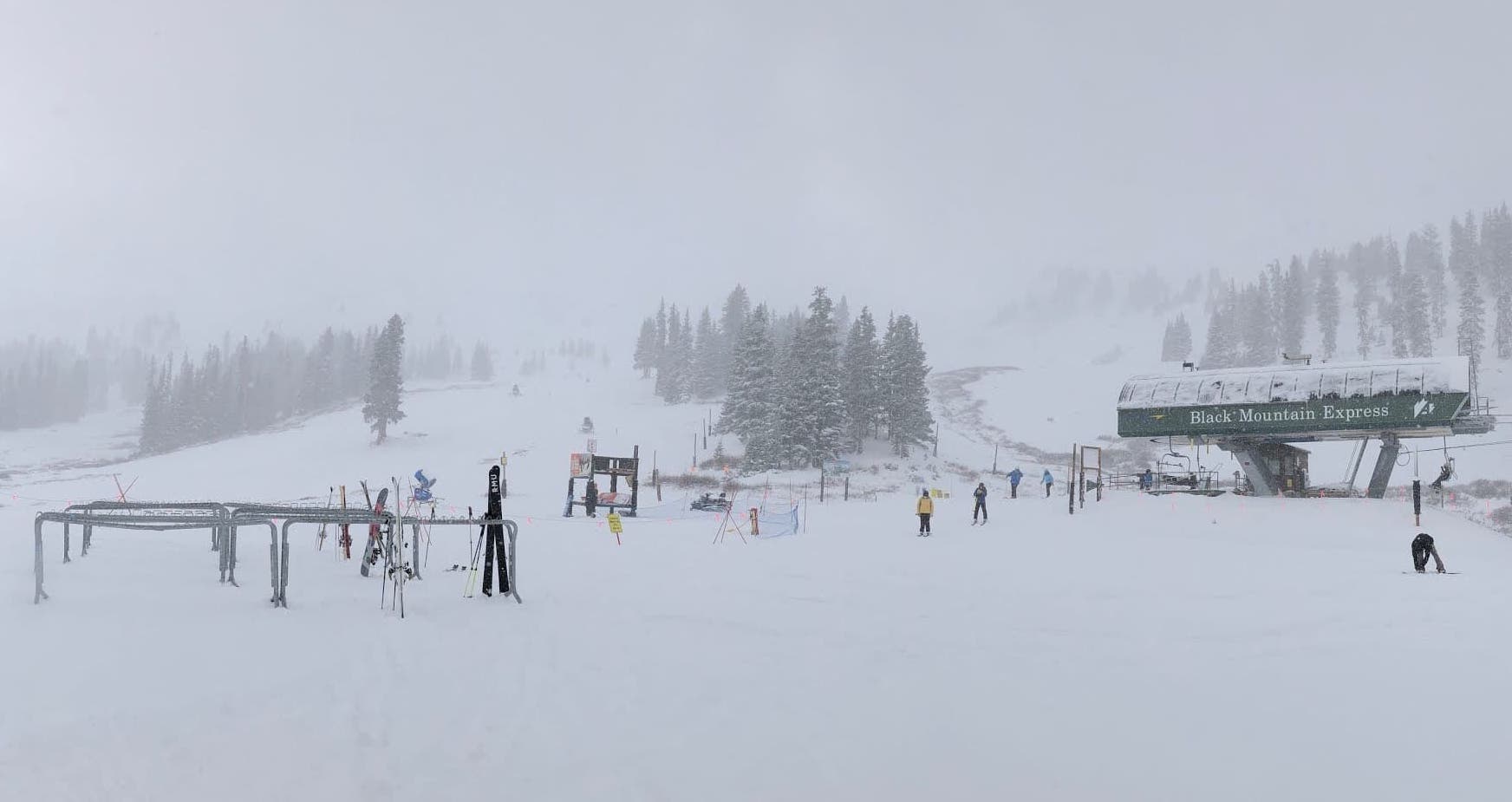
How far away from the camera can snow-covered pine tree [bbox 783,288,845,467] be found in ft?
194

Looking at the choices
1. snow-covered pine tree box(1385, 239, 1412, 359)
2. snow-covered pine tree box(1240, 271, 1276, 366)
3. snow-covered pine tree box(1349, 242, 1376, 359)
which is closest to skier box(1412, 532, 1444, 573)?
snow-covered pine tree box(1385, 239, 1412, 359)

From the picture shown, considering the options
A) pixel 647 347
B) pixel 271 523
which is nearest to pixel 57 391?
pixel 647 347

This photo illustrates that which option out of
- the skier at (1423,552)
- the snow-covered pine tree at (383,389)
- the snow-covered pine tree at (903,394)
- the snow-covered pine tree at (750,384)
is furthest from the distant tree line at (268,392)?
the skier at (1423,552)

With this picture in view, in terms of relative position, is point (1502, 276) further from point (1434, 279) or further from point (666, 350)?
point (666, 350)

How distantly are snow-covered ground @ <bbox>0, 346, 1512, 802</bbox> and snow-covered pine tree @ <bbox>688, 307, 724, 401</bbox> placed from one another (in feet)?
251

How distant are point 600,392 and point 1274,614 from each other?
335 feet

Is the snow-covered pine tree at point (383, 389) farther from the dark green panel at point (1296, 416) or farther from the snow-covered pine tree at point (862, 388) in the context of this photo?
the dark green panel at point (1296, 416)

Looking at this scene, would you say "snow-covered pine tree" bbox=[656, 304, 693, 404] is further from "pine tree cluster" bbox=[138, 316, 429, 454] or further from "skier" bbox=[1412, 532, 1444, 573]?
"skier" bbox=[1412, 532, 1444, 573]

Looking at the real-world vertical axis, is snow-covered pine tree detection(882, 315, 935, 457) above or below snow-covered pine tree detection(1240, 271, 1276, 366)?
below

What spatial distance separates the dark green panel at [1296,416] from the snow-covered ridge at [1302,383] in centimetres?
26

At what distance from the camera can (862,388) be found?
67312 millimetres

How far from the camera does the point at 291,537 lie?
23141 millimetres

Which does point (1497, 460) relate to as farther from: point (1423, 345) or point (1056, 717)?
point (1056, 717)

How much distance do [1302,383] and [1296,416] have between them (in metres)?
1.56
